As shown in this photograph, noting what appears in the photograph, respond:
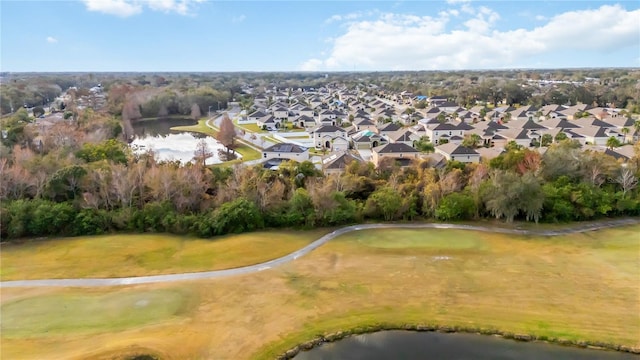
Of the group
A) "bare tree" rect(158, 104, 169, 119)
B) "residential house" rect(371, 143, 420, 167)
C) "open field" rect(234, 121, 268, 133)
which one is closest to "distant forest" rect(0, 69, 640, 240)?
"residential house" rect(371, 143, 420, 167)

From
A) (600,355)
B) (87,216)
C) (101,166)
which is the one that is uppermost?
(101,166)

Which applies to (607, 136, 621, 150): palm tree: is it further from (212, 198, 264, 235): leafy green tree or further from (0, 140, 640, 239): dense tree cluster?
(212, 198, 264, 235): leafy green tree

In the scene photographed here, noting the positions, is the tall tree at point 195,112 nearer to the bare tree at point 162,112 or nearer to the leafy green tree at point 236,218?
the bare tree at point 162,112

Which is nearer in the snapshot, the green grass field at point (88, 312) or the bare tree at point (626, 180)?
the green grass field at point (88, 312)

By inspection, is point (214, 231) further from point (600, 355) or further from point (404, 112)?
point (404, 112)

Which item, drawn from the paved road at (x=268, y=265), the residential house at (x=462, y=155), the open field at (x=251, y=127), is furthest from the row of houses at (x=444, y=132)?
the paved road at (x=268, y=265)

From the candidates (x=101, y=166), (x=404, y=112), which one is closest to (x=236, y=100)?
(x=404, y=112)
